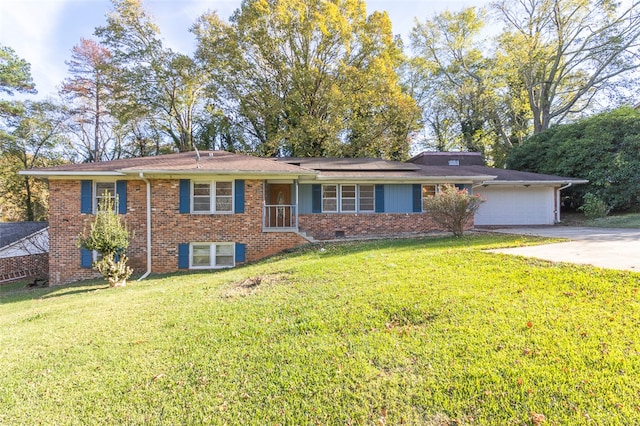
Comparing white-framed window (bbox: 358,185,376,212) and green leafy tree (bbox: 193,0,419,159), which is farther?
green leafy tree (bbox: 193,0,419,159)

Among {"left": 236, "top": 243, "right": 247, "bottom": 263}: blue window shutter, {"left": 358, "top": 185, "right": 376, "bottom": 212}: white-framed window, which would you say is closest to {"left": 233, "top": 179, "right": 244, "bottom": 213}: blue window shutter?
{"left": 236, "top": 243, "right": 247, "bottom": 263}: blue window shutter

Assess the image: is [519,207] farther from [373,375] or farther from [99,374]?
[99,374]

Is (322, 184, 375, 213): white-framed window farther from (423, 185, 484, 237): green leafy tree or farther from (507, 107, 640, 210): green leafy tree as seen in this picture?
(507, 107, 640, 210): green leafy tree

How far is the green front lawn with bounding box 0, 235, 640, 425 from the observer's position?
2344 millimetres

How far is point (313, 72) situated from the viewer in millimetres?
17875

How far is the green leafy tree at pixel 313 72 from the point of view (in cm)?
1761

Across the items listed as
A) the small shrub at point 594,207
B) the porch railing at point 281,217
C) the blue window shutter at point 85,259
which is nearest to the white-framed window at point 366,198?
the porch railing at point 281,217

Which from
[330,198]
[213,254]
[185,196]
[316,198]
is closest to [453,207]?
[330,198]

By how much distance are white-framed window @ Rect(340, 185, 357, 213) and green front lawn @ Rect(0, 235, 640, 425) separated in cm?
645

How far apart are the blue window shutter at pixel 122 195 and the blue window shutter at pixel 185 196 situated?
1.96 m

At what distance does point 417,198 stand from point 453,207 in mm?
3263

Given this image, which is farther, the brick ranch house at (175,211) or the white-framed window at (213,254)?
the white-framed window at (213,254)

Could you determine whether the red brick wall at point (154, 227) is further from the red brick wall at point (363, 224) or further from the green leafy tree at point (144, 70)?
the green leafy tree at point (144, 70)

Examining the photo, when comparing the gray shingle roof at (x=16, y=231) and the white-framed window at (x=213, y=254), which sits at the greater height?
the gray shingle roof at (x=16, y=231)
